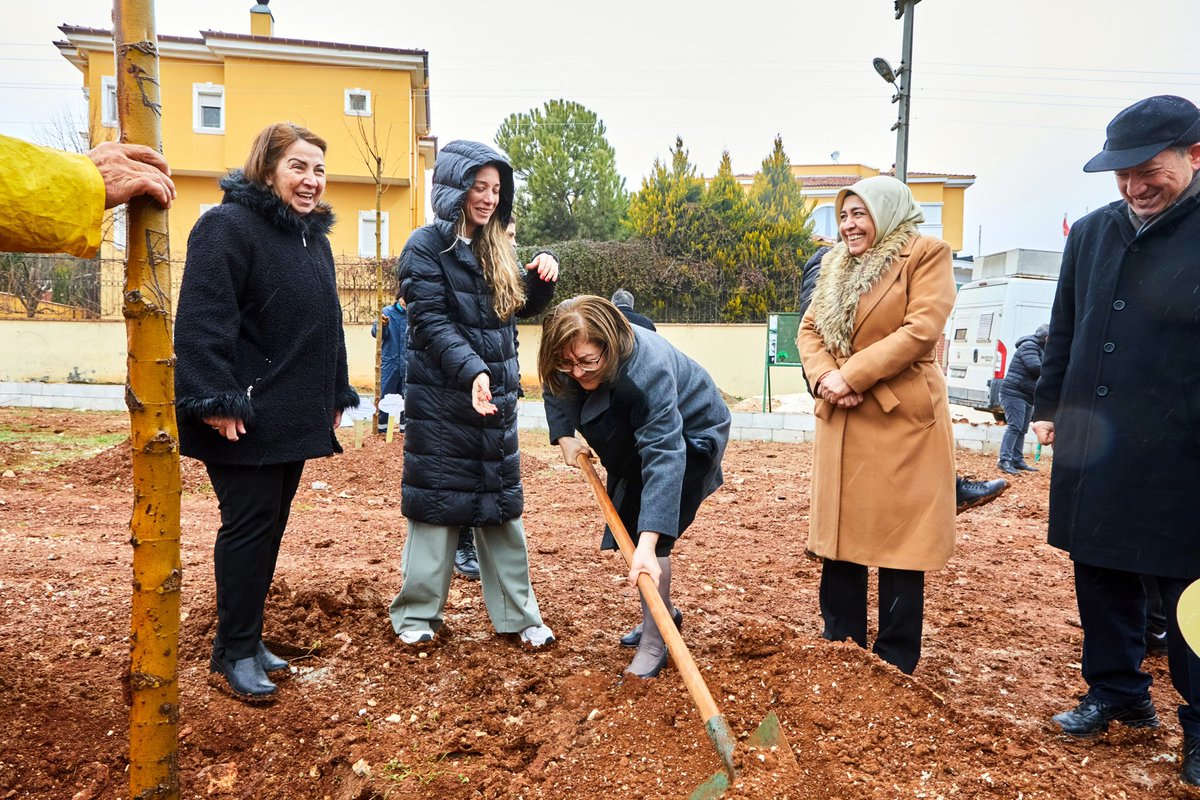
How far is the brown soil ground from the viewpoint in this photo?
2418 millimetres

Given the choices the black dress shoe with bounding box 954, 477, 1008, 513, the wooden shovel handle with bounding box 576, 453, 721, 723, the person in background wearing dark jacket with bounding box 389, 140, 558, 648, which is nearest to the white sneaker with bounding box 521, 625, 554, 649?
the person in background wearing dark jacket with bounding box 389, 140, 558, 648

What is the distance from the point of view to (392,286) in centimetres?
1753

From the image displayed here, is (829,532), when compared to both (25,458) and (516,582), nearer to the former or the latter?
Answer: (516,582)

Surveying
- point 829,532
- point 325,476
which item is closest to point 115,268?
point 325,476

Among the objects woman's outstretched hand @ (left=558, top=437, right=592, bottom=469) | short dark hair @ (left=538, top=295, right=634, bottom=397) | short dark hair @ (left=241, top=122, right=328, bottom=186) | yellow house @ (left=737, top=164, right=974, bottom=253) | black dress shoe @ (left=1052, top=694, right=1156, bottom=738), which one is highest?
yellow house @ (left=737, top=164, right=974, bottom=253)

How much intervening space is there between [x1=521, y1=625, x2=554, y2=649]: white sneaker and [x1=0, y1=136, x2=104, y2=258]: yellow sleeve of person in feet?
7.66

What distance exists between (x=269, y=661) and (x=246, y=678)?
0.18 meters

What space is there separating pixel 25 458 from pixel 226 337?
715 cm

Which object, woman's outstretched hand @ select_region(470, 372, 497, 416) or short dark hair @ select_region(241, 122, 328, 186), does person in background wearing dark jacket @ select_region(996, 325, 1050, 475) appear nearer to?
woman's outstretched hand @ select_region(470, 372, 497, 416)

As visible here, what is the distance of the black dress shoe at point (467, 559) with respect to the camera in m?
4.73

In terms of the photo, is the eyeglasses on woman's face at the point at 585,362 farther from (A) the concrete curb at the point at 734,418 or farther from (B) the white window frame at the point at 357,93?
(B) the white window frame at the point at 357,93

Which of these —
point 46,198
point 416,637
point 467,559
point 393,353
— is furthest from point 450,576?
point 393,353

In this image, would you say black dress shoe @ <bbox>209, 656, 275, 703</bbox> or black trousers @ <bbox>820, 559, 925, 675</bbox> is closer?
black dress shoe @ <bbox>209, 656, 275, 703</bbox>

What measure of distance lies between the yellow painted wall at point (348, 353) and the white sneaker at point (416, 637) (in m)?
12.3
